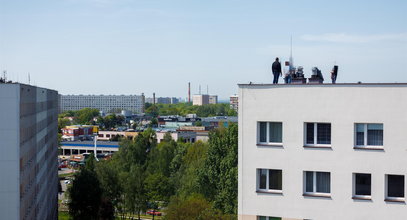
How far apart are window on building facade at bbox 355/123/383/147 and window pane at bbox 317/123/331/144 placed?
0.85 m

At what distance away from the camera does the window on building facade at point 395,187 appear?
1529 centimetres

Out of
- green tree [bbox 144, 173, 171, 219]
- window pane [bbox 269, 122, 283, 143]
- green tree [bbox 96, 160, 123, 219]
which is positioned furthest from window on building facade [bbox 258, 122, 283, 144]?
green tree [bbox 144, 173, 171, 219]

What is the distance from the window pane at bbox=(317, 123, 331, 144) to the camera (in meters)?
16.1

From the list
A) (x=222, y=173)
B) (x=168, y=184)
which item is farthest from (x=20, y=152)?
(x=168, y=184)

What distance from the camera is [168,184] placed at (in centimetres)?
6134

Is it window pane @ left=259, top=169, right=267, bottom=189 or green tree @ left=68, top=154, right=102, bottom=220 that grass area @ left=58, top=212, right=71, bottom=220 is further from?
window pane @ left=259, top=169, right=267, bottom=189

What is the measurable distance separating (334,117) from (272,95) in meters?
2.07

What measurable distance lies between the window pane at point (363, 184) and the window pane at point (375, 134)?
102cm

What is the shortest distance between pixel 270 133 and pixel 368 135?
3.05 metres

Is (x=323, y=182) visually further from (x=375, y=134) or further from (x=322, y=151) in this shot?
(x=375, y=134)

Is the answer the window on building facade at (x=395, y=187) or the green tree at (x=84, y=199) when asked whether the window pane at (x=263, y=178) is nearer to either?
the window on building facade at (x=395, y=187)

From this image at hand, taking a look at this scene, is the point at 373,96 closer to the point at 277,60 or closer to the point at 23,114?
the point at 277,60

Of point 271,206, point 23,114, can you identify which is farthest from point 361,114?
point 23,114

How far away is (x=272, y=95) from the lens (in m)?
16.5
